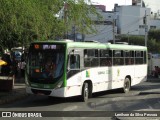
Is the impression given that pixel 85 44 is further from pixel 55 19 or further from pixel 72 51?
pixel 55 19

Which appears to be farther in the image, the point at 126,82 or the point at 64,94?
the point at 126,82

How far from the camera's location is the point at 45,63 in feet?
54.4

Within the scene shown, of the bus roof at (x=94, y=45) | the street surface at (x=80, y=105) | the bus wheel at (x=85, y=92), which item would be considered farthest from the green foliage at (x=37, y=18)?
the bus wheel at (x=85, y=92)

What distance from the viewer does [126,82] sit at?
22.3m

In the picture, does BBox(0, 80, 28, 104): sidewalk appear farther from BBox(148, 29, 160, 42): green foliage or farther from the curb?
BBox(148, 29, 160, 42): green foliage

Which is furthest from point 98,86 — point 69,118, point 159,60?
point 159,60

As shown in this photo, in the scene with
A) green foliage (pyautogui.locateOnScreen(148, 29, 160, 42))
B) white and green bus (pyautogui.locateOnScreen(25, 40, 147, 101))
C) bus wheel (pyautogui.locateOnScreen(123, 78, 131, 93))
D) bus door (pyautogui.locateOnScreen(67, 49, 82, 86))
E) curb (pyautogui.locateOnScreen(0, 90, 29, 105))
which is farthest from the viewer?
green foliage (pyautogui.locateOnScreen(148, 29, 160, 42))

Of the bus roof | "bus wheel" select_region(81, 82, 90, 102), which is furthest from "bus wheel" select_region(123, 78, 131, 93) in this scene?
"bus wheel" select_region(81, 82, 90, 102)

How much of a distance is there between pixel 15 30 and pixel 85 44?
14.4 ft

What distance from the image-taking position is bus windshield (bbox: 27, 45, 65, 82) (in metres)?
16.3

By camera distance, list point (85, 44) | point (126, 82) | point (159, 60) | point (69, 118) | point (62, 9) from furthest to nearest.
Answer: point (159, 60) → point (126, 82) → point (62, 9) → point (85, 44) → point (69, 118)

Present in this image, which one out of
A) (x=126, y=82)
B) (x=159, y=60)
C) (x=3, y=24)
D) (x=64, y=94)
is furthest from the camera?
(x=159, y=60)

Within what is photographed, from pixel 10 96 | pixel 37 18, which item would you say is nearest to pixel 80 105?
pixel 10 96

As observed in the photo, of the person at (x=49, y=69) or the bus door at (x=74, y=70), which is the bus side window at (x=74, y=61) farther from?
the person at (x=49, y=69)
